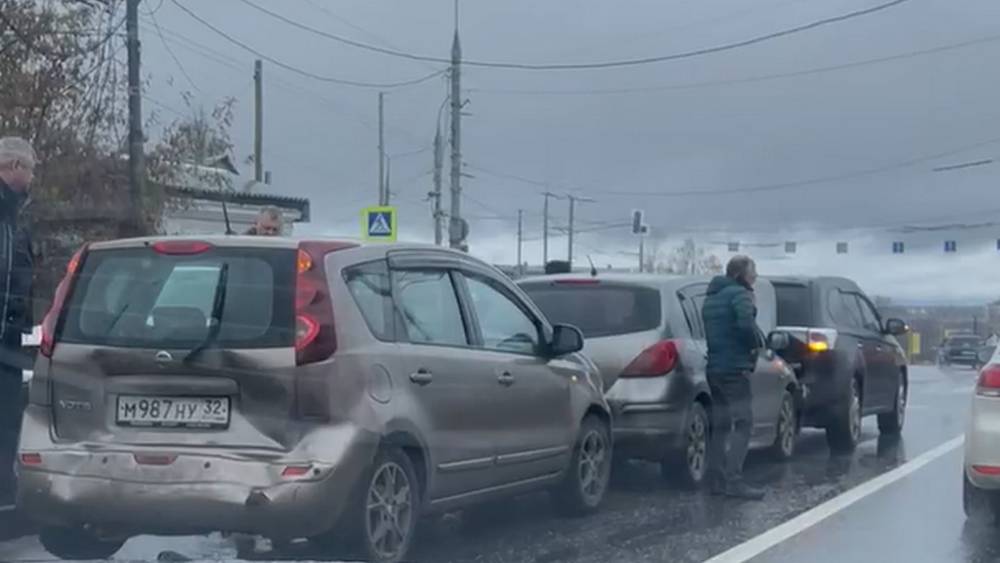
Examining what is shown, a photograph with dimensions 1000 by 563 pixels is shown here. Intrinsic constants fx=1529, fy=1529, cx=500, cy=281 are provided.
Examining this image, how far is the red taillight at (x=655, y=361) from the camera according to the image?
1095 cm

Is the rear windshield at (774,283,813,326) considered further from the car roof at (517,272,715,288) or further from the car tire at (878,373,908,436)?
the car roof at (517,272,715,288)

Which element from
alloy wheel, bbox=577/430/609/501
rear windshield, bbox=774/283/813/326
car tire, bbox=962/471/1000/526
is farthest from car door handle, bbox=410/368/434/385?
rear windshield, bbox=774/283/813/326

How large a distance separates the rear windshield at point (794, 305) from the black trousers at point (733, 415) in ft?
10.3

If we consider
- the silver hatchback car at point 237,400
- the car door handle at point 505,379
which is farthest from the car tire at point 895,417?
the silver hatchback car at point 237,400

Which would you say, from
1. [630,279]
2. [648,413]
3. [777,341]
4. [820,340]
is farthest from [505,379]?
[820,340]

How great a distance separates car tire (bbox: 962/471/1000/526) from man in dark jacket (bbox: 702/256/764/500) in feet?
5.36

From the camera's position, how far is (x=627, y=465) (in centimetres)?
1307

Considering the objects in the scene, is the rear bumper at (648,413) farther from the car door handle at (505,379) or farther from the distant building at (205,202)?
the distant building at (205,202)

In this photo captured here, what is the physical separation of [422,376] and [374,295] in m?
0.49

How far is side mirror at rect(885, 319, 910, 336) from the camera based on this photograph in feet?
51.0

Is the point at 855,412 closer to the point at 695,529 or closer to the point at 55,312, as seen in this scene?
the point at 695,529

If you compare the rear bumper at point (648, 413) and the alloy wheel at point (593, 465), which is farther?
the rear bumper at point (648, 413)

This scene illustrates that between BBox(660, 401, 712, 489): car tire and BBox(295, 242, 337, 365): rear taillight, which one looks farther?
BBox(660, 401, 712, 489): car tire

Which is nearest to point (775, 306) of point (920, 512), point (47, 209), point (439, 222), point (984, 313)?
point (920, 512)
